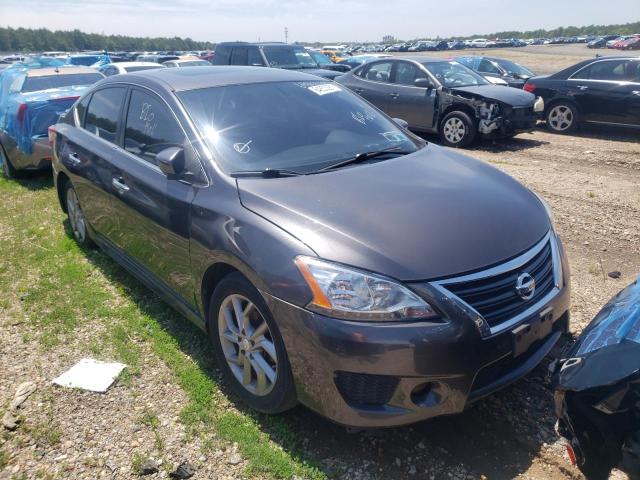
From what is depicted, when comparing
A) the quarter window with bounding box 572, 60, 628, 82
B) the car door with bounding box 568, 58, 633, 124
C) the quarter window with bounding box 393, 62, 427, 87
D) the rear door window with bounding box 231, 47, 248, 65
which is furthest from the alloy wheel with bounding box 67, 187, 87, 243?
the quarter window with bounding box 572, 60, 628, 82

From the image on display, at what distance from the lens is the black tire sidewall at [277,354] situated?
245 cm

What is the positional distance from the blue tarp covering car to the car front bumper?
246 inches

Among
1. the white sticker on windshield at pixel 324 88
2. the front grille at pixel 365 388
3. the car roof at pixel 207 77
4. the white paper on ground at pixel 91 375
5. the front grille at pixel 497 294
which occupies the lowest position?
the white paper on ground at pixel 91 375

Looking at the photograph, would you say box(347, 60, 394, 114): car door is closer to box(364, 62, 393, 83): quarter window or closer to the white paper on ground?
box(364, 62, 393, 83): quarter window

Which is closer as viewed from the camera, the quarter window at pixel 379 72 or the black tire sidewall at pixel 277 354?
the black tire sidewall at pixel 277 354

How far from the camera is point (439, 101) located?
9484mm

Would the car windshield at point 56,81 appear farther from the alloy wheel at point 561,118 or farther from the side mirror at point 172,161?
the alloy wheel at point 561,118

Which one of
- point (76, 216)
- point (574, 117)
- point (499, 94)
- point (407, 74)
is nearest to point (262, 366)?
point (76, 216)

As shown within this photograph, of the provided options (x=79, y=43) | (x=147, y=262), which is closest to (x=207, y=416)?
(x=147, y=262)

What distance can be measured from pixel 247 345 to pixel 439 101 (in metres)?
7.87

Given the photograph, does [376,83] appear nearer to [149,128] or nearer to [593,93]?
[593,93]

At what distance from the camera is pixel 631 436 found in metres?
1.77

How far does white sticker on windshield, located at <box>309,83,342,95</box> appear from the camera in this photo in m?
3.82

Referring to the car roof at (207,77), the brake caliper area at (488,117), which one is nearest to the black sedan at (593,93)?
the brake caliper area at (488,117)
